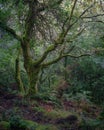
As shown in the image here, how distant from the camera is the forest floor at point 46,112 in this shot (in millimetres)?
9321

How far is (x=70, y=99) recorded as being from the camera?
1341 centimetres

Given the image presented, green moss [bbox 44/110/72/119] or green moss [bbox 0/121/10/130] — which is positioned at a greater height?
green moss [bbox 0/121/10/130]

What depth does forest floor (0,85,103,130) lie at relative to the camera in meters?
9.32

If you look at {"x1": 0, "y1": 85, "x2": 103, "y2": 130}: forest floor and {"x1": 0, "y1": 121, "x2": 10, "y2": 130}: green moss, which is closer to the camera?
{"x1": 0, "y1": 121, "x2": 10, "y2": 130}: green moss

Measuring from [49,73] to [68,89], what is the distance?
1695mm

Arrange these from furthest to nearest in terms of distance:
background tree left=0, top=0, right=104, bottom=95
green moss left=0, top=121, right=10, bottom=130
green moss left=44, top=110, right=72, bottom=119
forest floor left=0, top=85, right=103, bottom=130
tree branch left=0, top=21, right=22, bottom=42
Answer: background tree left=0, top=0, right=104, bottom=95
tree branch left=0, top=21, right=22, bottom=42
green moss left=44, top=110, right=72, bottom=119
forest floor left=0, top=85, right=103, bottom=130
green moss left=0, top=121, right=10, bottom=130

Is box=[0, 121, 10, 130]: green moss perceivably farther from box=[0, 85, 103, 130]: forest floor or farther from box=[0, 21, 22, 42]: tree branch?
box=[0, 21, 22, 42]: tree branch

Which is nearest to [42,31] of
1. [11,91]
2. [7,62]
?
[7,62]

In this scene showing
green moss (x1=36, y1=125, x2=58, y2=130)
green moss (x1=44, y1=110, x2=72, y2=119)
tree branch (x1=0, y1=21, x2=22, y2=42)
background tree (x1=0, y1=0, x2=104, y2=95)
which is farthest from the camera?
background tree (x1=0, y1=0, x2=104, y2=95)

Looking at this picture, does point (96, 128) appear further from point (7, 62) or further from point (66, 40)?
point (7, 62)

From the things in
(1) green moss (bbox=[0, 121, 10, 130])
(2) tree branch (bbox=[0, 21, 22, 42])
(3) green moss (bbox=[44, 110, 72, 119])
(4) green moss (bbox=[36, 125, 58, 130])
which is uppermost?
(2) tree branch (bbox=[0, 21, 22, 42])

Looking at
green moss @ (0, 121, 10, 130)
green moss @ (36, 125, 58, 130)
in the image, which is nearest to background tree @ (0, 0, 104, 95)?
green moss @ (36, 125, 58, 130)

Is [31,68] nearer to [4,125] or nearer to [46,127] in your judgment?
[46,127]

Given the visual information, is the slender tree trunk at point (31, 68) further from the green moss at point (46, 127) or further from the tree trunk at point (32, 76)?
the green moss at point (46, 127)
